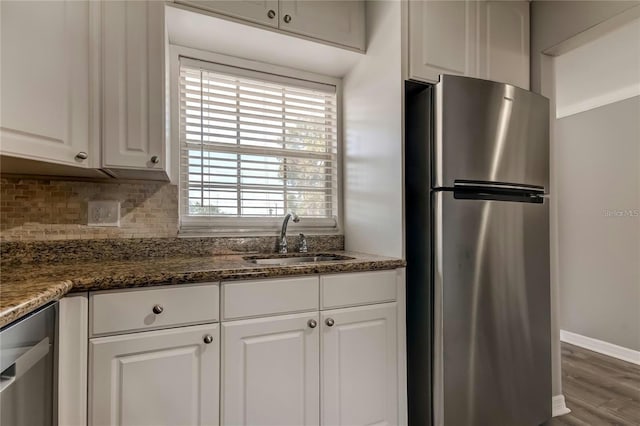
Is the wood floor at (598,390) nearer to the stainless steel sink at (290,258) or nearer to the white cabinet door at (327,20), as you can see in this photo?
the stainless steel sink at (290,258)

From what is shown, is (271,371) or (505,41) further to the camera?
(505,41)

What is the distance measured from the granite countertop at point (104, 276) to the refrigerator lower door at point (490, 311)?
0.28 metres

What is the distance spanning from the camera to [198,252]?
1.78 meters

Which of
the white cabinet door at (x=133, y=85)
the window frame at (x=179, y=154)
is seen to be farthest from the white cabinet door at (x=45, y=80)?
the window frame at (x=179, y=154)

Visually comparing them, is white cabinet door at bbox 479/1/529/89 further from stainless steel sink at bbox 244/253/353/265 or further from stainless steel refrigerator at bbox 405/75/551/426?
stainless steel sink at bbox 244/253/353/265

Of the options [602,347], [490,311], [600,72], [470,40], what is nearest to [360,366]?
[490,311]

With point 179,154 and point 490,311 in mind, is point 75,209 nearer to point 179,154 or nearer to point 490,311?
point 179,154

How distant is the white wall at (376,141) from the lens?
1661mm

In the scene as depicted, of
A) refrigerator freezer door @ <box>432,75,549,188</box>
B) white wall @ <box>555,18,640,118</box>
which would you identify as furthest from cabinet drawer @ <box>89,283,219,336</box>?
white wall @ <box>555,18,640,118</box>

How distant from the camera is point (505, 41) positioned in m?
1.91

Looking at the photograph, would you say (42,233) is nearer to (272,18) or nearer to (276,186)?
(276,186)

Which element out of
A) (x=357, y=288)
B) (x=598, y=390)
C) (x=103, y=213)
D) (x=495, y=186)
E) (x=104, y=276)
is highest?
(x=495, y=186)

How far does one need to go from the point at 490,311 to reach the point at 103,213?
188 centimetres

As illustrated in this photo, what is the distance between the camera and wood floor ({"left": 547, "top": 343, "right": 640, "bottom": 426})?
6.34 feet
